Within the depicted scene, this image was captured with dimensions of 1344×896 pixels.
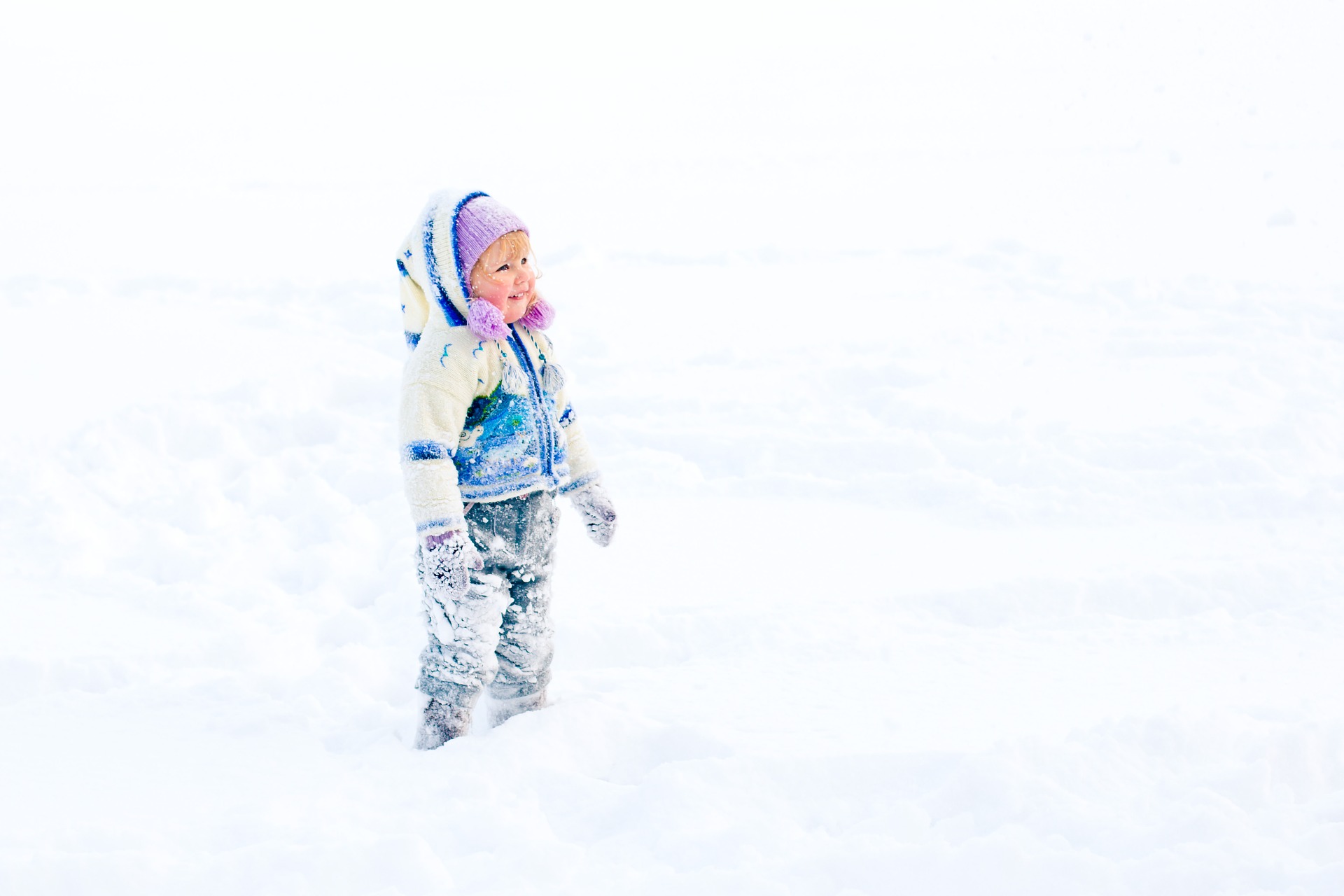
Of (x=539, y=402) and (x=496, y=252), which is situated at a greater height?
(x=496, y=252)

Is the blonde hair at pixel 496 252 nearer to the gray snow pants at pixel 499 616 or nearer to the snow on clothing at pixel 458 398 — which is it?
the snow on clothing at pixel 458 398

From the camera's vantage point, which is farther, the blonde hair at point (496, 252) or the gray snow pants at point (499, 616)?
the gray snow pants at point (499, 616)

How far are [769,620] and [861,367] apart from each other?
2.52m

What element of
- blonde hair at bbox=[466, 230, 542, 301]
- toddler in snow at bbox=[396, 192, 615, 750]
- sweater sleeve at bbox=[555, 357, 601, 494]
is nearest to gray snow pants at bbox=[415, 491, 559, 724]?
toddler in snow at bbox=[396, 192, 615, 750]

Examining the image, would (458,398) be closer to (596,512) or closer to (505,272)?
(505,272)

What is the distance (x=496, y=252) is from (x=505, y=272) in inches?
2.2

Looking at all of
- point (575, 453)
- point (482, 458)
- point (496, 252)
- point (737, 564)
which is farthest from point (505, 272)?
point (737, 564)

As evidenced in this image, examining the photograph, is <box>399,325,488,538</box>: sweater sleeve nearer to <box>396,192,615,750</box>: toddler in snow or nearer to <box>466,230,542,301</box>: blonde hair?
<box>396,192,615,750</box>: toddler in snow

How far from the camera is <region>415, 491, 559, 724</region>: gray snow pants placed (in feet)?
8.42

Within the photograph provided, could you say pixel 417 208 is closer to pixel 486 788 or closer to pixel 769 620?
pixel 769 620

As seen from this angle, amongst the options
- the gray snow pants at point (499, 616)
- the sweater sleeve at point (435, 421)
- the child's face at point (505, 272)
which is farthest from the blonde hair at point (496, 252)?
the gray snow pants at point (499, 616)

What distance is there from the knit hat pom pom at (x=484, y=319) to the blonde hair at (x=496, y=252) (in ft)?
0.22

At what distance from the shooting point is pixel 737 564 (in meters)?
3.81

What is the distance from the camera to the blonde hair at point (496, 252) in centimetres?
243
